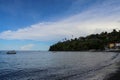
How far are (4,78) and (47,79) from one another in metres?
7.62

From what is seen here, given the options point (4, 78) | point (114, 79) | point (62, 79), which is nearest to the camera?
point (114, 79)

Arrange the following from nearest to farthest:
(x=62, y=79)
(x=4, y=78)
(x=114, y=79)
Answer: (x=114, y=79), (x=62, y=79), (x=4, y=78)

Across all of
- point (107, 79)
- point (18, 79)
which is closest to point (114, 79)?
point (107, 79)

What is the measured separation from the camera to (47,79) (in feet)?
117

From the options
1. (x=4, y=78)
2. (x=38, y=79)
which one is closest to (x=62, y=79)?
(x=38, y=79)

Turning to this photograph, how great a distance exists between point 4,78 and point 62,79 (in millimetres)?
9904

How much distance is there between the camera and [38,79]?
36.2 m

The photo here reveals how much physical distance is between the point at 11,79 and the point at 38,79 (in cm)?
448

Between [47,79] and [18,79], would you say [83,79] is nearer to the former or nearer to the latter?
[47,79]

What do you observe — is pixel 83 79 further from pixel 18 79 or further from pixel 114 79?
pixel 18 79

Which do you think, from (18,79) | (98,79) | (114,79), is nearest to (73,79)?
(98,79)

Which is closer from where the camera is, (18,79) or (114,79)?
(114,79)

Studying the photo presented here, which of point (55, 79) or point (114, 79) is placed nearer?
point (114, 79)

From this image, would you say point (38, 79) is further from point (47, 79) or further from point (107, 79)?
point (107, 79)
